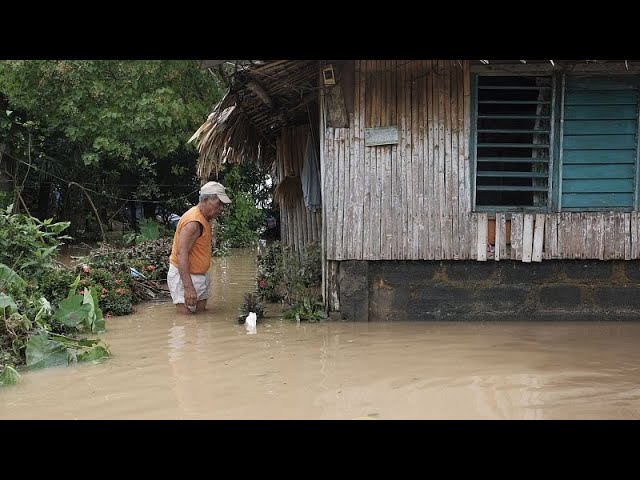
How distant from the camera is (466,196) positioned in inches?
305

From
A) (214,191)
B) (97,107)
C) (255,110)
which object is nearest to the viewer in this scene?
(214,191)

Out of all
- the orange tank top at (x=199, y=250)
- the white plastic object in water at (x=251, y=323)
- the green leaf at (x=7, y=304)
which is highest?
the orange tank top at (x=199, y=250)

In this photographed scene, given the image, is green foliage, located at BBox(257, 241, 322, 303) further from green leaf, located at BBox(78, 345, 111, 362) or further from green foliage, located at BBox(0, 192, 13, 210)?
green foliage, located at BBox(0, 192, 13, 210)

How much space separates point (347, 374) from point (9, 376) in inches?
99.2

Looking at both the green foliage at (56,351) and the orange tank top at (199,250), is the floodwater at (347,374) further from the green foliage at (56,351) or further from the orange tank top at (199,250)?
the orange tank top at (199,250)

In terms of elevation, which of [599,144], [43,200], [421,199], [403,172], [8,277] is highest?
[599,144]

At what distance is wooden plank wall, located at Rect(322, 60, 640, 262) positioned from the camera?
7.71 meters

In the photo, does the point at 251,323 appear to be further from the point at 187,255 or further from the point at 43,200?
the point at 43,200

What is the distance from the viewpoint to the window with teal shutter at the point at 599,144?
779 cm

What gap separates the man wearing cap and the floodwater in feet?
1.67

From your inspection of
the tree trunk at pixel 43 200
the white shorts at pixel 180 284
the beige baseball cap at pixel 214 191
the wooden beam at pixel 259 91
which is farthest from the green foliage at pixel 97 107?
the white shorts at pixel 180 284

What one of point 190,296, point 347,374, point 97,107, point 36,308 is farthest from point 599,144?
point 97,107

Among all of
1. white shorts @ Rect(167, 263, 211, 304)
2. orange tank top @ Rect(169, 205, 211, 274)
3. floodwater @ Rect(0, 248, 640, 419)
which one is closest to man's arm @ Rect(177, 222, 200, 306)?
orange tank top @ Rect(169, 205, 211, 274)

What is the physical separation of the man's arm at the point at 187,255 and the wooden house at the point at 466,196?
1529mm
